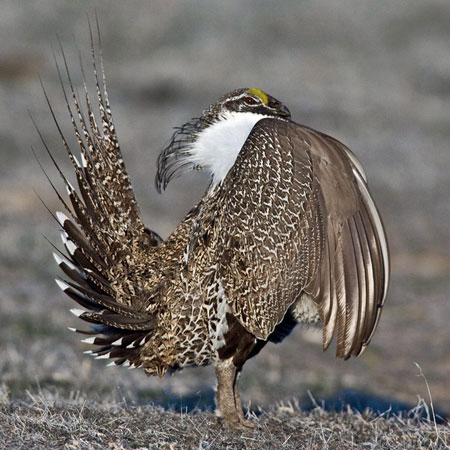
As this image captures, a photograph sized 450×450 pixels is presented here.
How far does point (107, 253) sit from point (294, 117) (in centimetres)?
1201

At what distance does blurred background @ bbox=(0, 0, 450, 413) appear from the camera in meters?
6.79

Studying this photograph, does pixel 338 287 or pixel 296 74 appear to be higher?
pixel 296 74

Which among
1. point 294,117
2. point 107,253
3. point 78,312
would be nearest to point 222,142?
point 107,253

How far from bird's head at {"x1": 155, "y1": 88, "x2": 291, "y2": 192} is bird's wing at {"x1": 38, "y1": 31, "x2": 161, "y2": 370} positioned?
10.5 inches

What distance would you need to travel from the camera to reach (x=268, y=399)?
6.13 metres

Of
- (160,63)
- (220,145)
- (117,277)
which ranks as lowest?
(117,277)

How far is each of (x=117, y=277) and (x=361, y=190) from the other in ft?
4.02

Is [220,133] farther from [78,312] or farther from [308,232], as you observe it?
[78,312]

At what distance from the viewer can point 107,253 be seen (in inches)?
165

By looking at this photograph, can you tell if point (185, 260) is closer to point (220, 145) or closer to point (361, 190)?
point (220, 145)

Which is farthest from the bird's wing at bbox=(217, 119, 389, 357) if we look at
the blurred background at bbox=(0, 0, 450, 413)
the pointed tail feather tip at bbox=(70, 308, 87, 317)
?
the blurred background at bbox=(0, 0, 450, 413)

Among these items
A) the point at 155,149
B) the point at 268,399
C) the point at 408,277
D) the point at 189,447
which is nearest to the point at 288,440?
the point at 189,447

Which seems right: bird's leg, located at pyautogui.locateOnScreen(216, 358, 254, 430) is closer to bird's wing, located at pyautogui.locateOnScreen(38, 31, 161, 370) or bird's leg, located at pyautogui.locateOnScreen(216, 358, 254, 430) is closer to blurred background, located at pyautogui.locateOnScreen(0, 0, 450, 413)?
bird's wing, located at pyautogui.locateOnScreen(38, 31, 161, 370)

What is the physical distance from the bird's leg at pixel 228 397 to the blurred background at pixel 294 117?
0.91 metres
